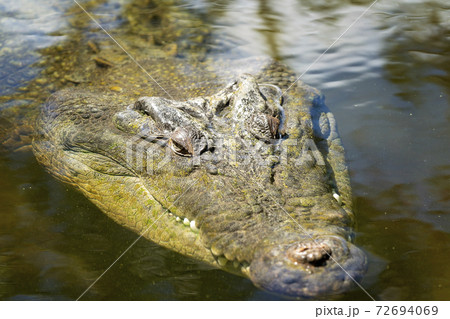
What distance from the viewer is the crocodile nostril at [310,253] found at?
2568mm

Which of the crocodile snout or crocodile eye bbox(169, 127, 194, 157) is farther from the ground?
crocodile eye bbox(169, 127, 194, 157)

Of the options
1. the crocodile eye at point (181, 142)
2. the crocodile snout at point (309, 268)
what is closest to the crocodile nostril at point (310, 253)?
the crocodile snout at point (309, 268)

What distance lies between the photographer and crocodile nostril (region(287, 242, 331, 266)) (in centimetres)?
257

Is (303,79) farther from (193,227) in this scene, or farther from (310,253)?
(310,253)

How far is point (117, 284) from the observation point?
125 inches

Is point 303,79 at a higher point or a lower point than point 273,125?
lower

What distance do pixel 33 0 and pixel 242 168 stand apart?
20.8ft

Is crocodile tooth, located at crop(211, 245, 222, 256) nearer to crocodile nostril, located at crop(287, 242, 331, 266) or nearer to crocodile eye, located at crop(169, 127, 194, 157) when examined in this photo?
crocodile nostril, located at crop(287, 242, 331, 266)

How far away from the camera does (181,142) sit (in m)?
3.67

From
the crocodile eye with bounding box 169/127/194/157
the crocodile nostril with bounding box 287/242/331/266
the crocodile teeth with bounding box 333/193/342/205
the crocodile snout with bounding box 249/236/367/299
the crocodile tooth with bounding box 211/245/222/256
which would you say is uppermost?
the crocodile eye with bounding box 169/127/194/157

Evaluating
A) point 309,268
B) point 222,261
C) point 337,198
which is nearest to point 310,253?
point 309,268

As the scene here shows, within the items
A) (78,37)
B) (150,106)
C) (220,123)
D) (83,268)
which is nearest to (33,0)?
(78,37)

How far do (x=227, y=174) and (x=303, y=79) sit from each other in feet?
9.60

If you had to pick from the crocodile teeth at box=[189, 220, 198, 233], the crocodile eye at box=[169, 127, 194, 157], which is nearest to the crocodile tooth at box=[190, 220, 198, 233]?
the crocodile teeth at box=[189, 220, 198, 233]
